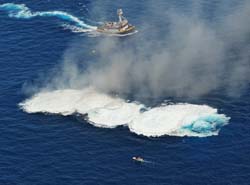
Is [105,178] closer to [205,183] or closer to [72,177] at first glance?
[72,177]

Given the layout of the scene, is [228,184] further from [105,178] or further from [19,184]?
[19,184]

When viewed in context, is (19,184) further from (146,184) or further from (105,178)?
(146,184)

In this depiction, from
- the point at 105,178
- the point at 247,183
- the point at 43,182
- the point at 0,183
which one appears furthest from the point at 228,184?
the point at 0,183

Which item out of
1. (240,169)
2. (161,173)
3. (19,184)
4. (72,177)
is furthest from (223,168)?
(19,184)

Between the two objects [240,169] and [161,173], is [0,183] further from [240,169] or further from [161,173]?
[240,169]

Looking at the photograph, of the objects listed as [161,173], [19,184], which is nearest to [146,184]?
[161,173]
